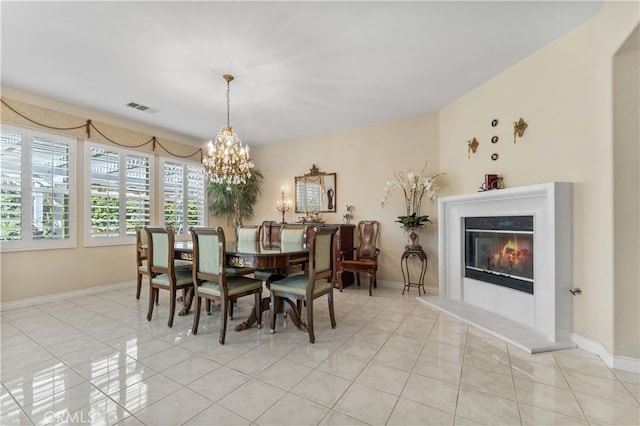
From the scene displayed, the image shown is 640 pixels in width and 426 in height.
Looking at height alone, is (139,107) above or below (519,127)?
above

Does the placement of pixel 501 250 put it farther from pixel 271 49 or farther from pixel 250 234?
pixel 271 49

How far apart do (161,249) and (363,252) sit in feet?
9.96

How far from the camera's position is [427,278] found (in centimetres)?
430

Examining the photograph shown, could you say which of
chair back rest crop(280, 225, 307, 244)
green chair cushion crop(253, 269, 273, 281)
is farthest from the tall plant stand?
green chair cushion crop(253, 269, 273, 281)

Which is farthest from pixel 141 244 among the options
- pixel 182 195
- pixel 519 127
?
pixel 519 127

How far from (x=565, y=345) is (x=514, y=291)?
0.66 meters

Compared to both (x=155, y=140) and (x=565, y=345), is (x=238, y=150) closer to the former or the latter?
(x=155, y=140)

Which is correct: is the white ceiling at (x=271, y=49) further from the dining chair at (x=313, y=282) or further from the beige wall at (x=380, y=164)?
the dining chair at (x=313, y=282)

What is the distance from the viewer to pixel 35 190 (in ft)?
12.0

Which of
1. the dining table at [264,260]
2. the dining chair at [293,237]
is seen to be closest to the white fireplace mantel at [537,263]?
the dining chair at [293,237]

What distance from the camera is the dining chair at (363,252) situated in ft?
14.3

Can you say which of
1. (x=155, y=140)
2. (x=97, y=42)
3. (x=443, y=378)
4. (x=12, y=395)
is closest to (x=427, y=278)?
(x=443, y=378)

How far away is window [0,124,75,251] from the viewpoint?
3441 millimetres

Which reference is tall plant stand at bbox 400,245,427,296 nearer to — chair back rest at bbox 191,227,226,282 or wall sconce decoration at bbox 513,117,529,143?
wall sconce decoration at bbox 513,117,529,143
